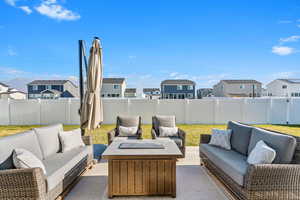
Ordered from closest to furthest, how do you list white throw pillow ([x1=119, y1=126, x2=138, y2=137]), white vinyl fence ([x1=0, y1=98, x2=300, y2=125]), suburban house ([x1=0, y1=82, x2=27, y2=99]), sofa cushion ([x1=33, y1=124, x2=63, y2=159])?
1. sofa cushion ([x1=33, y1=124, x2=63, y2=159])
2. white throw pillow ([x1=119, y1=126, x2=138, y2=137])
3. white vinyl fence ([x1=0, y1=98, x2=300, y2=125])
4. suburban house ([x1=0, y1=82, x2=27, y2=99])

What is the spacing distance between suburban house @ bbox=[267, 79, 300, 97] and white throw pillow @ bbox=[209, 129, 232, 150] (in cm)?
2324

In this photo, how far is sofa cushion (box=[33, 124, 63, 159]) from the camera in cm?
293

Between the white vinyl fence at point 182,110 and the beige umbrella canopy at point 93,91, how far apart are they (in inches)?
184

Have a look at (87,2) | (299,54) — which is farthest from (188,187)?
(299,54)

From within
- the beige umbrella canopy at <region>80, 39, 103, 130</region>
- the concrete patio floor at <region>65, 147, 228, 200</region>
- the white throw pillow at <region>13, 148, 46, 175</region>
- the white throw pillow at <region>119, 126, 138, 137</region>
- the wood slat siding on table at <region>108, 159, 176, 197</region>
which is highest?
the beige umbrella canopy at <region>80, 39, 103, 130</region>

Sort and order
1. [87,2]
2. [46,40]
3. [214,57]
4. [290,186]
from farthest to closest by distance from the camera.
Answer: [214,57]
[46,40]
[87,2]
[290,186]

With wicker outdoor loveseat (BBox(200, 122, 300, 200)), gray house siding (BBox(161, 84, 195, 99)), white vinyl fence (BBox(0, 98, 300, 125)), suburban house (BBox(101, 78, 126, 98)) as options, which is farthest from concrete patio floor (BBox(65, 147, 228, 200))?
gray house siding (BBox(161, 84, 195, 99))

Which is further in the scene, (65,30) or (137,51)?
(137,51)

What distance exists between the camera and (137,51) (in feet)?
38.6

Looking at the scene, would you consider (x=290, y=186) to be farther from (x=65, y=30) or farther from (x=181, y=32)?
(x=65, y=30)

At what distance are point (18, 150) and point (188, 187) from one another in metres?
2.77

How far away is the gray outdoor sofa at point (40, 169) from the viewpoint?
1.85 metres

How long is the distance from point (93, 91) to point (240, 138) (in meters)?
3.52

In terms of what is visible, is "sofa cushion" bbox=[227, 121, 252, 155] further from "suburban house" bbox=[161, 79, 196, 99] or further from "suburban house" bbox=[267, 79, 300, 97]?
"suburban house" bbox=[267, 79, 300, 97]
